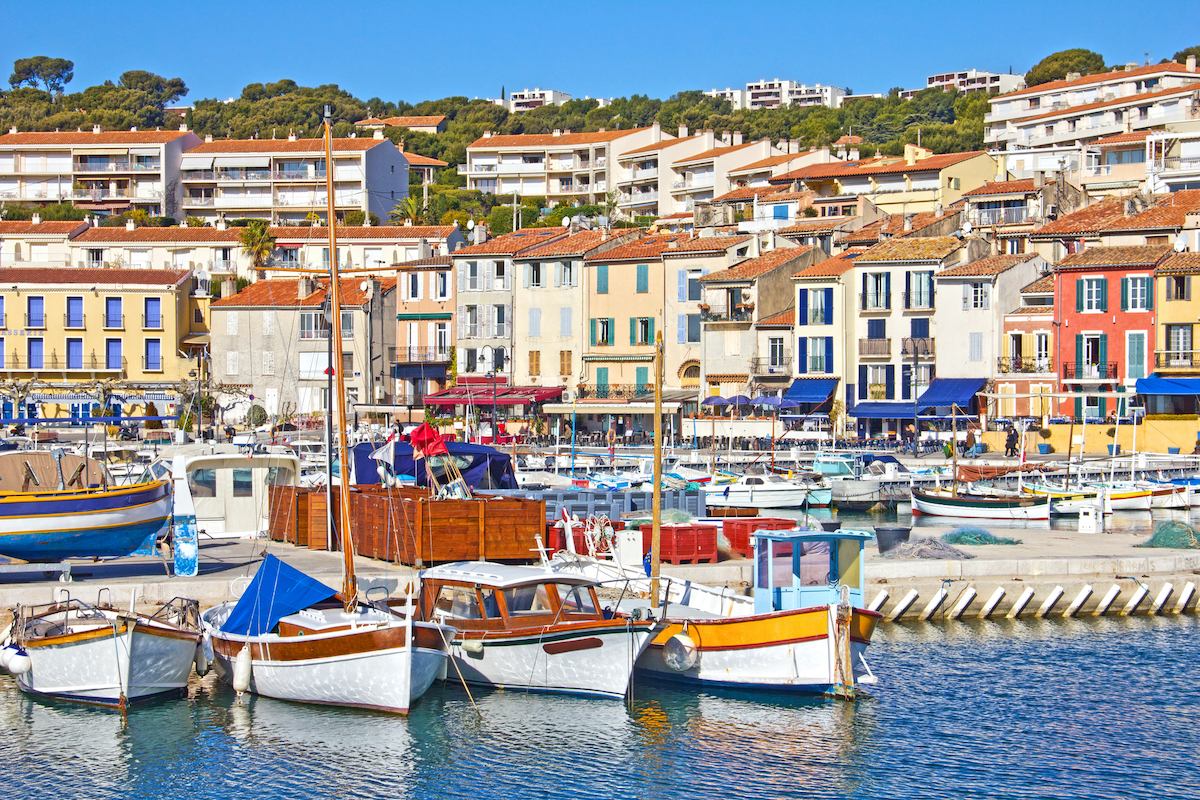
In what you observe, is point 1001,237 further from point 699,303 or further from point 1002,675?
point 1002,675

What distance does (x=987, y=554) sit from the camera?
31906 millimetres

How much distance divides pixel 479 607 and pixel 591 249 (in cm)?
5463

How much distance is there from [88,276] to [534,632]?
65.2 m

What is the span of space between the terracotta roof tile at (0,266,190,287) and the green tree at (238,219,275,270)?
9.14 m

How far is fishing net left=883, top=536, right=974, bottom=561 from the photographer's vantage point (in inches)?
1226

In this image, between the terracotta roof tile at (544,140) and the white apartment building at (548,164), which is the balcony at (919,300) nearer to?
the white apartment building at (548,164)

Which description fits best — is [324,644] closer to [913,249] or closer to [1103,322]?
[1103,322]

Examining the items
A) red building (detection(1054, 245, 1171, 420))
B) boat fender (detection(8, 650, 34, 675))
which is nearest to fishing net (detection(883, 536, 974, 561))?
boat fender (detection(8, 650, 34, 675))

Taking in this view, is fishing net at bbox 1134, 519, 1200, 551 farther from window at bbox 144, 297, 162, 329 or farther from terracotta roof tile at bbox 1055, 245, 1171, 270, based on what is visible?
window at bbox 144, 297, 162, 329

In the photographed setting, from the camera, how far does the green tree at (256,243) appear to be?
90.4m

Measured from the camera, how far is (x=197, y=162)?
111188 millimetres

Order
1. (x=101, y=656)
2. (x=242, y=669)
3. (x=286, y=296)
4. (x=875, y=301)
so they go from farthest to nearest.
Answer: (x=286, y=296)
(x=875, y=301)
(x=242, y=669)
(x=101, y=656)

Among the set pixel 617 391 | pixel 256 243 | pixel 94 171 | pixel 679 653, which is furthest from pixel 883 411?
pixel 94 171

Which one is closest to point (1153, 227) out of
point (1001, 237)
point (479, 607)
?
point (1001, 237)
